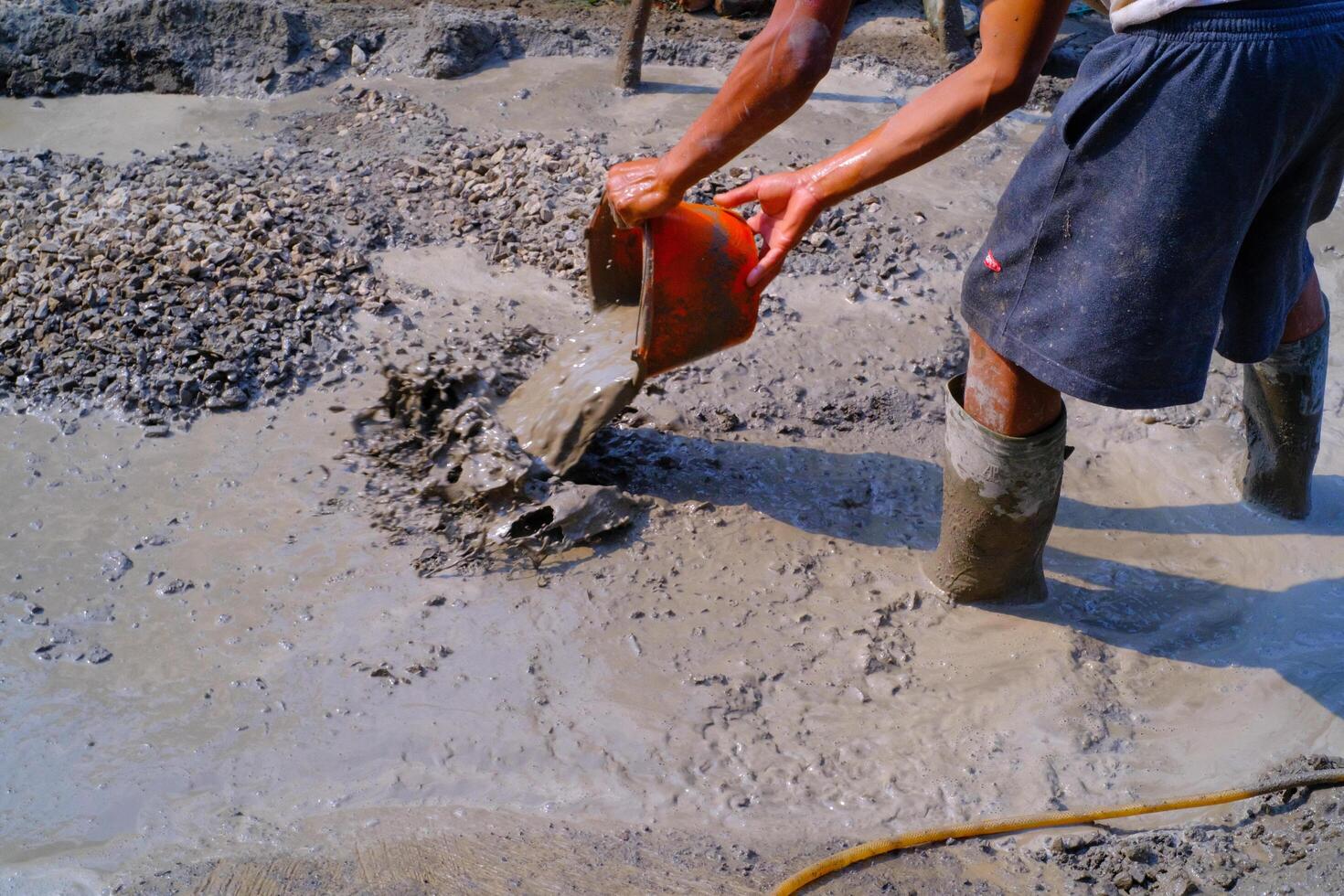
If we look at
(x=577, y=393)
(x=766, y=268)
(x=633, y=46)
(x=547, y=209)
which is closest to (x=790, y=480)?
(x=577, y=393)

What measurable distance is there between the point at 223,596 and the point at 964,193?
3.36m

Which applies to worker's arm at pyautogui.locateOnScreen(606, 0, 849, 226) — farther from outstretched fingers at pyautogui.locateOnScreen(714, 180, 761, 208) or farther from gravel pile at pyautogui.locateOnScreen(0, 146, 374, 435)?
gravel pile at pyautogui.locateOnScreen(0, 146, 374, 435)

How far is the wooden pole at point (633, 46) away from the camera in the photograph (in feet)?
18.0

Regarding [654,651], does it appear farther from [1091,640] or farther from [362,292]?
[362,292]

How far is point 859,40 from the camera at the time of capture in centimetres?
644

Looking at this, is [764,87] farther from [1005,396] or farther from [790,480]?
[790,480]

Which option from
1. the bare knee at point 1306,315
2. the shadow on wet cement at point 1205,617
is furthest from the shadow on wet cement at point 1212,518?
the bare knee at point 1306,315

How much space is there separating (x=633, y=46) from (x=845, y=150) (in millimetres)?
3329

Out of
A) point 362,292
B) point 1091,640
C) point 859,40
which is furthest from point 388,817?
point 859,40

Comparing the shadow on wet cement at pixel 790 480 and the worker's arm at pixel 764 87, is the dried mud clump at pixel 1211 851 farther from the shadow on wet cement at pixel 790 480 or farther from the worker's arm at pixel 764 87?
the worker's arm at pixel 764 87

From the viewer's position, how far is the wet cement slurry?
249cm

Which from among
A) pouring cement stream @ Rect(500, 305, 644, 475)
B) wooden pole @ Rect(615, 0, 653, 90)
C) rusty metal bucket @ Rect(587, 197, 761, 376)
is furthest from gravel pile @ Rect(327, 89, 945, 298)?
rusty metal bucket @ Rect(587, 197, 761, 376)

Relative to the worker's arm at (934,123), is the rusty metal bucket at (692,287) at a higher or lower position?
lower

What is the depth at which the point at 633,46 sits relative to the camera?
217 inches
